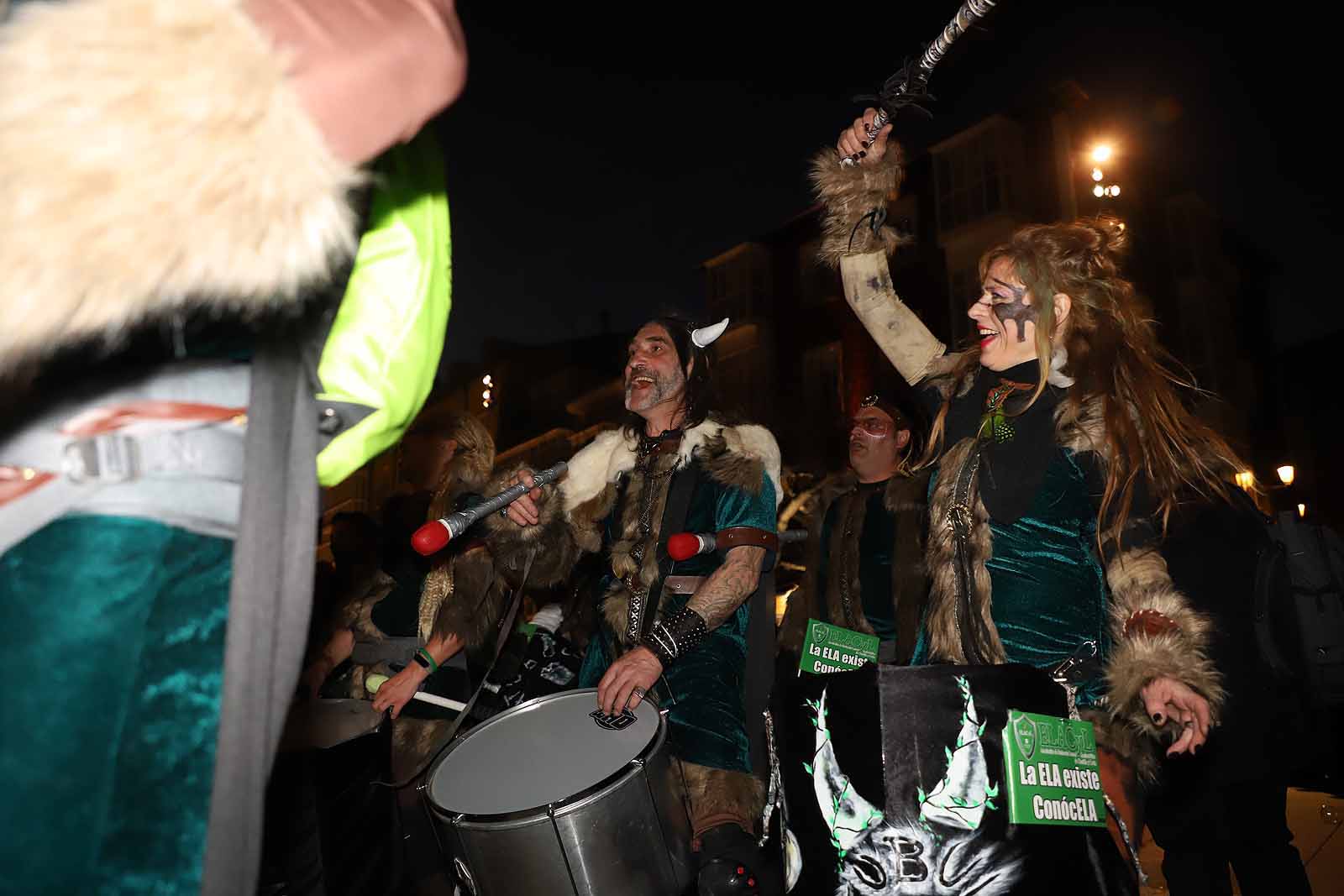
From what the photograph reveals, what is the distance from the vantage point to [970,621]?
2340 mm

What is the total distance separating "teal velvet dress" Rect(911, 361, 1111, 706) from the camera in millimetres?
2297

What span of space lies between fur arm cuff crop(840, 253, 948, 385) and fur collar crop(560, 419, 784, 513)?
0.72 m

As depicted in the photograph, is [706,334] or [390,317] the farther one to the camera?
[706,334]

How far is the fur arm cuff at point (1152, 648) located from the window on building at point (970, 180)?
780 inches

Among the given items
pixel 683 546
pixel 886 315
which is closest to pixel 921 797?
pixel 683 546

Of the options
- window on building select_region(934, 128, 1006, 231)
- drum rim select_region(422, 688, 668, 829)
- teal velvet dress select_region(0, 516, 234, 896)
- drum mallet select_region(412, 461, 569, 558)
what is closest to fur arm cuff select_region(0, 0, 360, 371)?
teal velvet dress select_region(0, 516, 234, 896)

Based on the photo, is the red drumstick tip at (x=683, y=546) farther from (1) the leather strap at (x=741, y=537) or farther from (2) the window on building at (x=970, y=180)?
(2) the window on building at (x=970, y=180)

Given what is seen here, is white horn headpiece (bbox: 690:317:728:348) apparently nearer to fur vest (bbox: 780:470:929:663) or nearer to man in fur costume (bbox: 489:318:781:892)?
man in fur costume (bbox: 489:318:781:892)

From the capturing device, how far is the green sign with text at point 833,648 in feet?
9.81

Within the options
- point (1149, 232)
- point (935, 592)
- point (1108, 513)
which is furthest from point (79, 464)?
point (1149, 232)

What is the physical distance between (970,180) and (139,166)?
22.3 m

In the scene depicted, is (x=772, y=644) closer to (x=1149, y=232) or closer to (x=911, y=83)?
(x=911, y=83)

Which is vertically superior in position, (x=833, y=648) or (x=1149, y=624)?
(x=1149, y=624)

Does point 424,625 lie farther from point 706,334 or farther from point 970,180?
point 970,180
